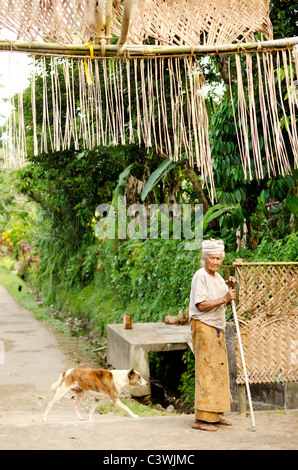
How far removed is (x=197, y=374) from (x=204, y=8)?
2.80 metres

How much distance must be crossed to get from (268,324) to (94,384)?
66.6 inches

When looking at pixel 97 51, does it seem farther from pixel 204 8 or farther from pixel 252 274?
pixel 252 274

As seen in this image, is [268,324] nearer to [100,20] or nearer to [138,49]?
[138,49]

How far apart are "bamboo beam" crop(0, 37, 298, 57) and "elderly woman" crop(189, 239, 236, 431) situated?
1.44 metres

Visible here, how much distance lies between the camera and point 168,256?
9961 millimetres

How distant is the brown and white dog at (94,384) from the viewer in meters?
4.98

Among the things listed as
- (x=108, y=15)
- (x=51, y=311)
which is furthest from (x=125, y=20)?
(x=51, y=311)

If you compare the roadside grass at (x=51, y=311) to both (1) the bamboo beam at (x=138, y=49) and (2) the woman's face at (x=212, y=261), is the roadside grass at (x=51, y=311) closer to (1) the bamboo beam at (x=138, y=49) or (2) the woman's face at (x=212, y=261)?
(2) the woman's face at (x=212, y=261)

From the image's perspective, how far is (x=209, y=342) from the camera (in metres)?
4.40

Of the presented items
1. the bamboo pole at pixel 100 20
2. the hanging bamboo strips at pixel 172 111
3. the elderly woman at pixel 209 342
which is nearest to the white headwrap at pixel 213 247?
the elderly woman at pixel 209 342

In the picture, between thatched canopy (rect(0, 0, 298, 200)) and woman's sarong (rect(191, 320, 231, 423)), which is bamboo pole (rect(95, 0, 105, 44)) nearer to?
thatched canopy (rect(0, 0, 298, 200))
